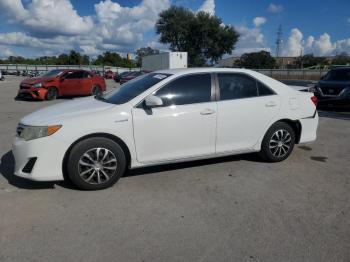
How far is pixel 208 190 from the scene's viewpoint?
174 inches

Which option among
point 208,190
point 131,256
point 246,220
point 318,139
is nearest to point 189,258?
point 131,256

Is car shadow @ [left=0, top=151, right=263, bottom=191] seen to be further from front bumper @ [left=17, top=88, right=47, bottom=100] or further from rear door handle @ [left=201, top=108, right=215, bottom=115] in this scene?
front bumper @ [left=17, top=88, right=47, bottom=100]

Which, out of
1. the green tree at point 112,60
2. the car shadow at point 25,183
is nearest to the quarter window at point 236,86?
the car shadow at point 25,183

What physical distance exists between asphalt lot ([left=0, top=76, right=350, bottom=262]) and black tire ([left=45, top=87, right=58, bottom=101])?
10.7 meters

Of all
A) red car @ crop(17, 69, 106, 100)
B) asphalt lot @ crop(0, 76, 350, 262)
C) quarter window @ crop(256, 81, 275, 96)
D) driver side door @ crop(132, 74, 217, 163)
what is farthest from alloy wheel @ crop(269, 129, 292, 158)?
red car @ crop(17, 69, 106, 100)

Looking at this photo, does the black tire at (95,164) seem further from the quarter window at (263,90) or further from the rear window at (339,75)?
the rear window at (339,75)

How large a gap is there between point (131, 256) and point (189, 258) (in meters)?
0.50

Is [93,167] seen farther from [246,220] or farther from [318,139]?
[318,139]

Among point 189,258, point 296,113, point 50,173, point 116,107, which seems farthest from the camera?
point 296,113

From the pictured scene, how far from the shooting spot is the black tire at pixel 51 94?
15.5 metres

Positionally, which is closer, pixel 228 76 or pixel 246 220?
pixel 246 220

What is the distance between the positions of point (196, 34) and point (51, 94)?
4914 cm

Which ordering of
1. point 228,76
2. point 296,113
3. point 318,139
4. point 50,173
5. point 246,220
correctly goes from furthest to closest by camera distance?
point 318,139
point 296,113
point 228,76
point 50,173
point 246,220

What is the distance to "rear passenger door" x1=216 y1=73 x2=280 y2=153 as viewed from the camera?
5004 mm
